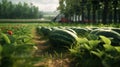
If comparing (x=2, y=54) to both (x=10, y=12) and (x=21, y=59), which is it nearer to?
(x=21, y=59)

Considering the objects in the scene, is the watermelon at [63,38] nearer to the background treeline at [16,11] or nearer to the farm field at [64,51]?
the farm field at [64,51]

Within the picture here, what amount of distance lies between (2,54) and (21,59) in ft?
0.89

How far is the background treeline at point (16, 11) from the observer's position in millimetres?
134663

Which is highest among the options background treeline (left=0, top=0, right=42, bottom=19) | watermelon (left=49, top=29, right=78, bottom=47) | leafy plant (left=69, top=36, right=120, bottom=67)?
leafy plant (left=69, top=36, right=120, bottom=67)

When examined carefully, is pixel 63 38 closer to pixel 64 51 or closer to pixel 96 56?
pixel 64 51

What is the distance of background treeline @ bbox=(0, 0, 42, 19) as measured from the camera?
135 metres

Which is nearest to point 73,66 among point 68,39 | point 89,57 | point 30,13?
point 89,57

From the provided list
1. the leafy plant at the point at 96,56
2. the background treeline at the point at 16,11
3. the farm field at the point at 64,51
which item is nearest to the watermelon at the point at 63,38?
the farm field at the point at 64,51

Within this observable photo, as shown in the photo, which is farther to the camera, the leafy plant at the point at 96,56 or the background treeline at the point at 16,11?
the background treeline at the point at 16,11

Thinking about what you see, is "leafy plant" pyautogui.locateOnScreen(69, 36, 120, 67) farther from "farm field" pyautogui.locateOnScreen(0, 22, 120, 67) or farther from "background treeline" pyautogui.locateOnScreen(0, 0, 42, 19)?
"background treeline" pyautogui.locateOnScreen(0, 0, 42, 19)

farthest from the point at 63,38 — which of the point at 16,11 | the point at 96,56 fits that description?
the point at 16,11

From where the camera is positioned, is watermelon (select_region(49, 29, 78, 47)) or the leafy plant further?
watermelon (select_region(49, 29, 78, 47))

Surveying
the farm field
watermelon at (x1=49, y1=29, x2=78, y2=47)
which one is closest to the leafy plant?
→ the farm field

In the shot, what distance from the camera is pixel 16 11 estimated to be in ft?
489
